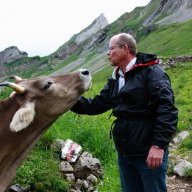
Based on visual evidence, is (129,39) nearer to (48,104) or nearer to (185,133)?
(48,104)

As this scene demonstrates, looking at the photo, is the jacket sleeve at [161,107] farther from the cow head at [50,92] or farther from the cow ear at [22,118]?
the cow ear at [22,118]

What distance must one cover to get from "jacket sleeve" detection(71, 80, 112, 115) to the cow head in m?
0.28

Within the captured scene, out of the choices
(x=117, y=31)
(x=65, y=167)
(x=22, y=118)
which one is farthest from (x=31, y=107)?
(x=117, y=31)

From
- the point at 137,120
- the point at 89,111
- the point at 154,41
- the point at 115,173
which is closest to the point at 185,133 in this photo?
the point at 115,173

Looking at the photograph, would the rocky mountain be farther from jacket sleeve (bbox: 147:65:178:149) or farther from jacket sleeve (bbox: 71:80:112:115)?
jacket sleeve (bbox: 147:65:178:149)

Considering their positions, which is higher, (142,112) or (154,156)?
(142,112)

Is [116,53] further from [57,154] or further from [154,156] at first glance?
[57,154]

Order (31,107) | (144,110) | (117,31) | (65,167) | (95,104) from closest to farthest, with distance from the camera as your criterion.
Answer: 1. (144,110)
2. (31,107)
3. (95,104)
4. (65,167)
5. (117,31)

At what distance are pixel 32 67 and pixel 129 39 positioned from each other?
192m

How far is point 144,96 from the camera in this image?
24.1 feet

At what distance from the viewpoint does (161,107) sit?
711 centimetres

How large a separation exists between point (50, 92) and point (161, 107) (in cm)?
183

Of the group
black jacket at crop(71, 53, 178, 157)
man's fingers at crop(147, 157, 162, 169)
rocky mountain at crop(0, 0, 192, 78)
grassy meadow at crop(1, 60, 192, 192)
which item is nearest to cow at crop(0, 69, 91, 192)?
black jacket at crop(71, 53, 178, 157)

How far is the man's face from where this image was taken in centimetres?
756
